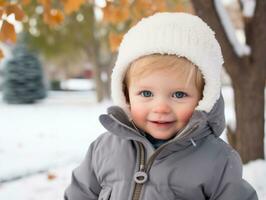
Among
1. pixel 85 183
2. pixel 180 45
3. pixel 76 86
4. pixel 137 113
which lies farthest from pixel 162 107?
pixel 76 86

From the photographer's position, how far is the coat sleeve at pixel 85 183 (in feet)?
6.95

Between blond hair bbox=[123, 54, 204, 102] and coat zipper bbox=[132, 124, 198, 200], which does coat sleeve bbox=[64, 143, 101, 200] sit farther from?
blond hair bbox=[123, 54, 204, 102]

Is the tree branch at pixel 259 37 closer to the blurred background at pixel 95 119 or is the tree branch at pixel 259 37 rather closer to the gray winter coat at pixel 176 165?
the blurred background at pixel 95 119

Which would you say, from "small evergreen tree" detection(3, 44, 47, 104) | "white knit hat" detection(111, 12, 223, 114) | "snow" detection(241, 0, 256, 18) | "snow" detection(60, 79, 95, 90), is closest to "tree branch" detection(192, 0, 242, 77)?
"snow" detection(241, 0, 256, 18)

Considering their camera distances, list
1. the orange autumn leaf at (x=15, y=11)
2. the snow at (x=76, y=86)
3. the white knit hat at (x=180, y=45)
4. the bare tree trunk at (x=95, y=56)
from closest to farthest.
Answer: the white knit hat at (x=180, y=45)
the orange autumn leaf at (x=15, y=11)
the bare tree trunk at (x=95, y=56)
the snow at (x=76, y=86)

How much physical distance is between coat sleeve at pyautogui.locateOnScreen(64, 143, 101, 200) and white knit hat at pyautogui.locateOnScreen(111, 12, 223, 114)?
440 millimetres

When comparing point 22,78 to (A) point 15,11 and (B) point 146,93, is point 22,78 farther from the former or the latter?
(B) point 146,93

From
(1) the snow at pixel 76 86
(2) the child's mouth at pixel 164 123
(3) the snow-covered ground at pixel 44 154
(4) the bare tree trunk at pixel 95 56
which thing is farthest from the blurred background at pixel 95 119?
(1) the snow at pixel 76 86

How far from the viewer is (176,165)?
189cm

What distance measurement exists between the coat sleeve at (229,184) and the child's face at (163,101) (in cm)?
24

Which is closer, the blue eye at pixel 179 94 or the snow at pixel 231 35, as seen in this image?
the blue eye at pixel 179 94

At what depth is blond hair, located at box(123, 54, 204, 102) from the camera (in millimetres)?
1827

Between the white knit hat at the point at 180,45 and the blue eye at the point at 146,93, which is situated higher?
the white knit hat at the point at 180,45

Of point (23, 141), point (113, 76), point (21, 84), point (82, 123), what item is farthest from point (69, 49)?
point (113, 76)
